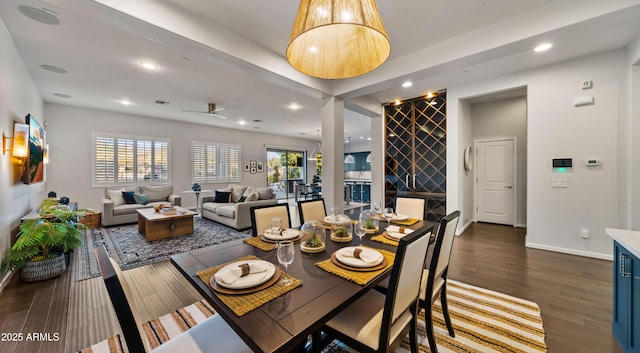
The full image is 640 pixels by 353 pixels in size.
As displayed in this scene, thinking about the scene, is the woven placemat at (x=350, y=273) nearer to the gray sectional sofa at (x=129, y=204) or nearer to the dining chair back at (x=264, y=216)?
the dining chair back at (x=264, y=216)

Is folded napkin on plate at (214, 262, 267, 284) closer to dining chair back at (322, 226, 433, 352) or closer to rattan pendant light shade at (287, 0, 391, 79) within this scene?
dining chair back at (322, 226, 433, 352)

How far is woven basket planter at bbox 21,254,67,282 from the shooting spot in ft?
8.63

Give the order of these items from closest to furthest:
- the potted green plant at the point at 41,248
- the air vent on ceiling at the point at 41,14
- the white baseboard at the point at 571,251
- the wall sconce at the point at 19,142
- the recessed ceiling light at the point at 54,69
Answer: the air vent on ceiling at the point at 41,14
the potted green plant at the point at 41,248
the wall sconce at the point at 19,142
the white baseboard at the point at 571,251
the recessed ceiling light at the point at 54,69

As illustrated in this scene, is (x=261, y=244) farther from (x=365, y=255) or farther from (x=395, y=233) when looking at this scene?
(x=395, y=233)

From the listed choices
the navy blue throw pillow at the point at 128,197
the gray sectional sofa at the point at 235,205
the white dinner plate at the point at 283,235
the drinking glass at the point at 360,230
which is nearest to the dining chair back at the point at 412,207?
the drinking glass at the point at 360,230

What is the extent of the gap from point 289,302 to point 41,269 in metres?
3.44

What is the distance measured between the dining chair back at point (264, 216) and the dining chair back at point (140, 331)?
3.04ft

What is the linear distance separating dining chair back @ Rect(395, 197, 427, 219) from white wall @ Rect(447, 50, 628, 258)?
2.50 meters

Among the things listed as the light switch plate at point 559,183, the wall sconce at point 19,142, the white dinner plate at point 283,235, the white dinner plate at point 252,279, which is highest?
the wall sconce at point 19,142

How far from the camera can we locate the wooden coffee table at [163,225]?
412cm

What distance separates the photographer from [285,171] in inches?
408

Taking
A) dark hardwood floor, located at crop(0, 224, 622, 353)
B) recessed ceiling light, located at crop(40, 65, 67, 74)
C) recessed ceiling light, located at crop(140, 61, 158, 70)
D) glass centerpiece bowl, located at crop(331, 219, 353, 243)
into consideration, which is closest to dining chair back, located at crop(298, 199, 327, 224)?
glass centerpiece bowl, located at crop(331, 219, 353, 243)

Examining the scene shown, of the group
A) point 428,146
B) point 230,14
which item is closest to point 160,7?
point 230,14

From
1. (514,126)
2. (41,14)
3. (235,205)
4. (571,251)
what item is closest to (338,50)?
(41,14)
